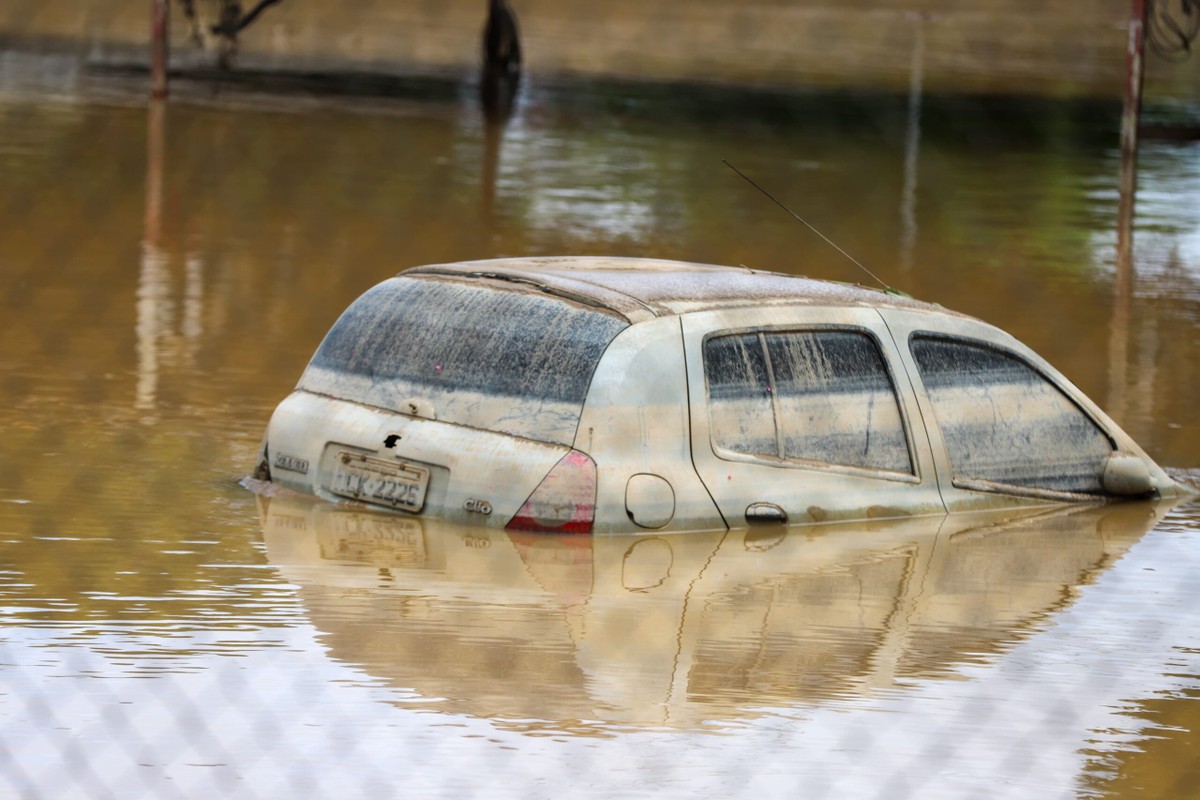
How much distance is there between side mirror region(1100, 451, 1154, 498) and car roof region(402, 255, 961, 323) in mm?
945

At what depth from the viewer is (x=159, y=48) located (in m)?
23.1

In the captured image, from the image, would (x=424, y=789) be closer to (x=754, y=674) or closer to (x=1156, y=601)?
(x=754, y=674)

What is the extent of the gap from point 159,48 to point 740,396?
637 inches

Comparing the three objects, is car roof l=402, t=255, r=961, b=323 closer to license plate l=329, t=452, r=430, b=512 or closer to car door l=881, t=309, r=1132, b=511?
car door l=881, t=309, r=1132, b=511

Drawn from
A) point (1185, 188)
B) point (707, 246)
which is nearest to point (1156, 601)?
point (707, 246)

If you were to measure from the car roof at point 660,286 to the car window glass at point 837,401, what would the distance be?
19 cm

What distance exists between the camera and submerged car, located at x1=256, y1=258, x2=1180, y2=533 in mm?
7789

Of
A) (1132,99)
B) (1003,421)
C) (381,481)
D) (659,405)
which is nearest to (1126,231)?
(1132,99)

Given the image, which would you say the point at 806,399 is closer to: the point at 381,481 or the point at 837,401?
the point at 837,401

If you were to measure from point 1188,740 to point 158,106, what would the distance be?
1865 cm

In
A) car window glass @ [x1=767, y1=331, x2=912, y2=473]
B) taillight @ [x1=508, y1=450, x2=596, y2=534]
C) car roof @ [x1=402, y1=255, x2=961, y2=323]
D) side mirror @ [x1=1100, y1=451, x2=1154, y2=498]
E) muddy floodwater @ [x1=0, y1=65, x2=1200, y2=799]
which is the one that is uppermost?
car roof @ [x1=402, y1=255, x2=961, y2=323]

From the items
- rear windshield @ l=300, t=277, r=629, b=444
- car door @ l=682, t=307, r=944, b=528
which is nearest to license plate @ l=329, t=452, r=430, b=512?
rear windshield @ l=300, t=277, r=629, b=444

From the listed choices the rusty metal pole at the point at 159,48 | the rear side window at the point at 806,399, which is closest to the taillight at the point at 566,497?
the rear side window at the point at 806,399

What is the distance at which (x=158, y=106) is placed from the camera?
2350cm
